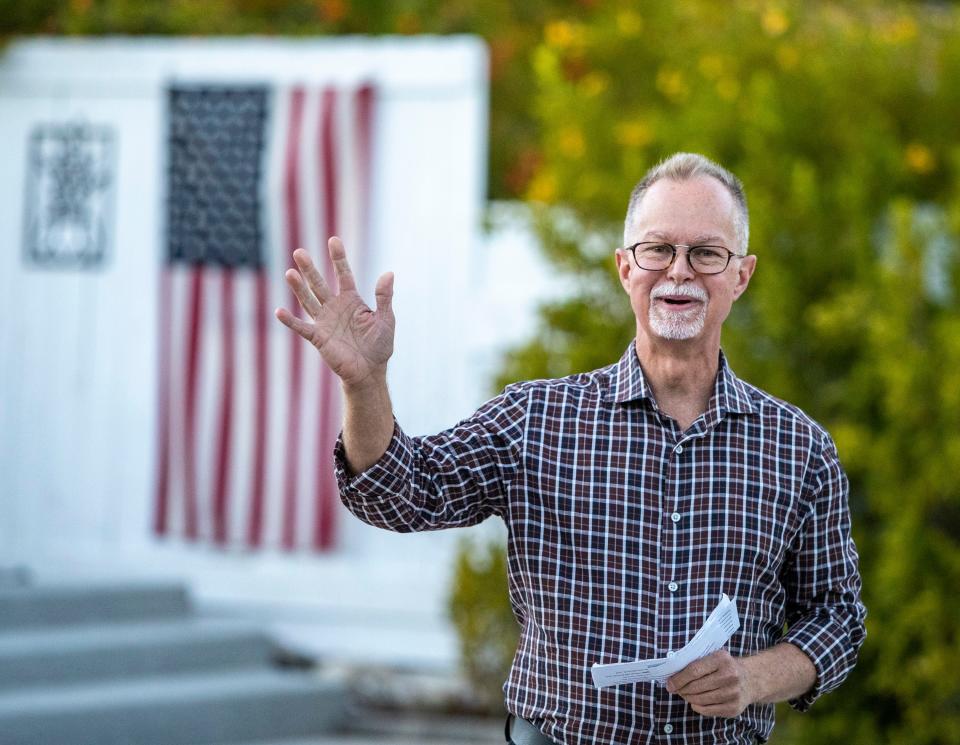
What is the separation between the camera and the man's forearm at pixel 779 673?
237 cm

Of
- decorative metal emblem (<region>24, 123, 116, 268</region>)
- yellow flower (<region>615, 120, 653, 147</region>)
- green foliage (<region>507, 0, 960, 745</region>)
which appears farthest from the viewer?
decorative metal emblem (<region>24, 123, 116, 268</region>)

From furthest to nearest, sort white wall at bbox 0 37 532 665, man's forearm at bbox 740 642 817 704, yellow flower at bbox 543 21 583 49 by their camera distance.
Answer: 1. white wall at bbox 0 37 532 665
2. yellow flower at bbox 543 21 583 49
3. man's forearm at bbox 740 642 817 704

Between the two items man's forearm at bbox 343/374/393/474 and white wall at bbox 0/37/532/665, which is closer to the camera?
man's forearm at bbox 343/374/393/474

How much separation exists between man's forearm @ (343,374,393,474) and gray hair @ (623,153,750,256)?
0.56 m

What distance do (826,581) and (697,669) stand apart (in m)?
0.39

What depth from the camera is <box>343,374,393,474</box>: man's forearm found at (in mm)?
2274

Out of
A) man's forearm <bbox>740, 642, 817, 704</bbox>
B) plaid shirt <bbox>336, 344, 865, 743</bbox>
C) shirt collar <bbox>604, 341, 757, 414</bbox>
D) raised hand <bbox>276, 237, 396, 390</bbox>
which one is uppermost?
raised hand <bbox>276, 237, 396, 390</bbox>

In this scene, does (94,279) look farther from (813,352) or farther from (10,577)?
(813,352)

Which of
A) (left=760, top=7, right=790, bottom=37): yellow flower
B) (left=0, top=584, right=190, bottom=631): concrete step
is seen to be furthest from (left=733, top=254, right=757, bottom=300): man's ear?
(left=0, top=584, right=190, bottom=631): concrete step

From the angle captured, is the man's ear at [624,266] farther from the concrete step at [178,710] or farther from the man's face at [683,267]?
the concrete step at [178,710]

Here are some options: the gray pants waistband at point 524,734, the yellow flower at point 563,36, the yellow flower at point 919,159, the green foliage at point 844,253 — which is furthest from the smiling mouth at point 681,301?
the yellow flower at point 563,36

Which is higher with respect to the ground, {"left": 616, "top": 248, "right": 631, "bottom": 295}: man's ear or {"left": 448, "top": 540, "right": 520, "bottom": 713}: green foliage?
{"left": 616, "top": 248, "right": 631, "bottom": 295}: man's ear

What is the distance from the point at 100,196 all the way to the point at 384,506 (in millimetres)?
5249

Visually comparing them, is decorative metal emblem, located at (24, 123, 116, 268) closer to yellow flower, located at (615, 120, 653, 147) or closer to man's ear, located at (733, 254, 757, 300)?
yellow flower, located at (615, 120, 653, 147)
